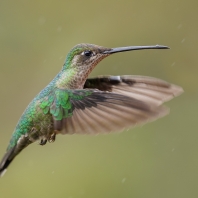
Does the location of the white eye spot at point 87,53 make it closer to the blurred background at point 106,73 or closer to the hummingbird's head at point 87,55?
the hummingbird's head at point 87,55

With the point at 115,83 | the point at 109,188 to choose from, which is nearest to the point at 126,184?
the point at 109,188

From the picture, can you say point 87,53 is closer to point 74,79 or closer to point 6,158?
point 74,79

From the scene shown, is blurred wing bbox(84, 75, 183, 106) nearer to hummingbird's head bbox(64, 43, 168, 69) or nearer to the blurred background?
hummingbird's head bbox(64, 43, 168, 69)

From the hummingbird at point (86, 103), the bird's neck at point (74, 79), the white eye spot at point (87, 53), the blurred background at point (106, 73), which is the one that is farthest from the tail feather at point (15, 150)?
the blurred background at point (106, 73)

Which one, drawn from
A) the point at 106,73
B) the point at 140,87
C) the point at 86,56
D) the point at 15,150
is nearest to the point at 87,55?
the point at 86,56

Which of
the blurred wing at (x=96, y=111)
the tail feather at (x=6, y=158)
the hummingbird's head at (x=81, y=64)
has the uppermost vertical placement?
the hummingbird's head at (x=81, y=64)
